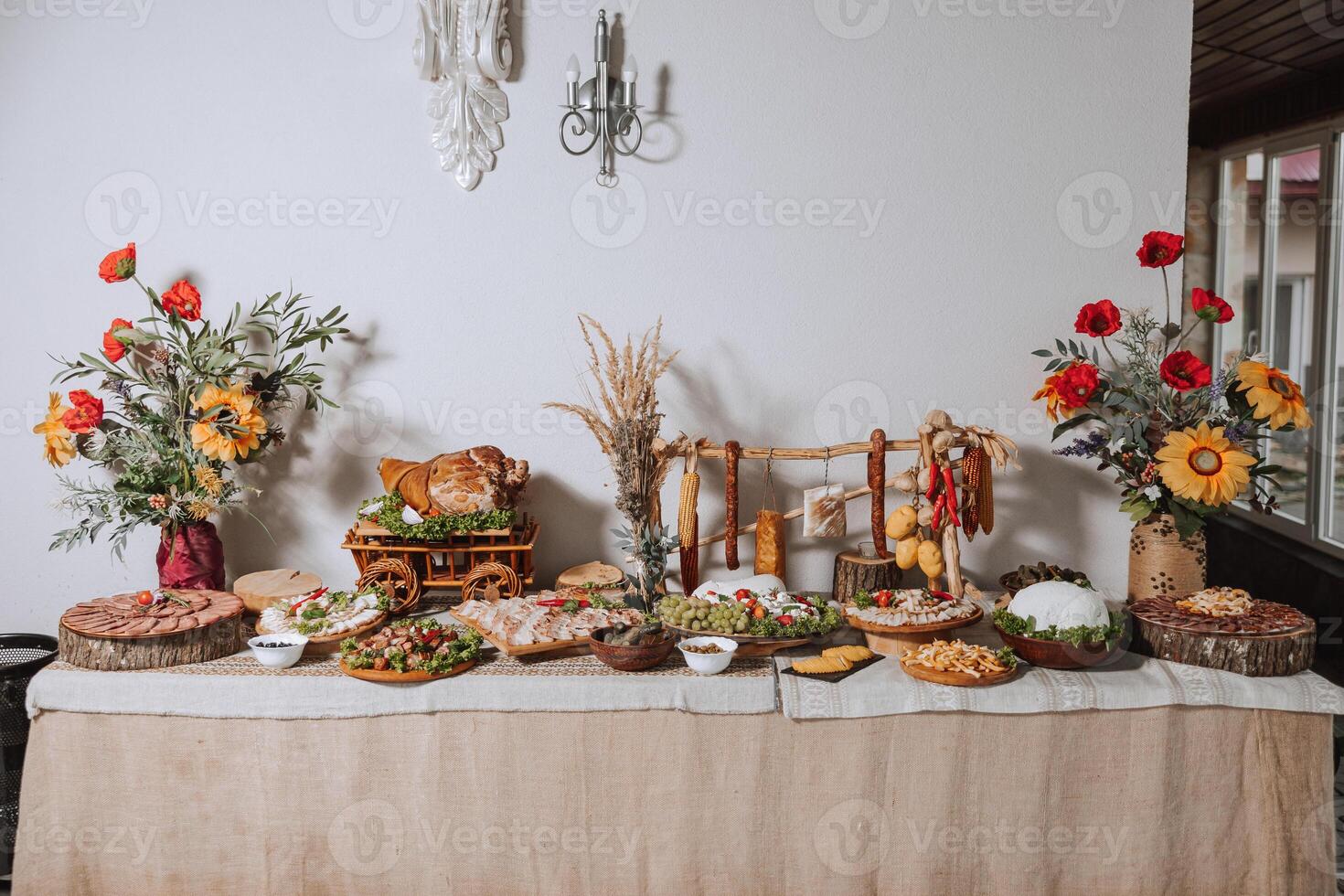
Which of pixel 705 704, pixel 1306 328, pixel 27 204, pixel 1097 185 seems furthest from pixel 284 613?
pixel 1306 328

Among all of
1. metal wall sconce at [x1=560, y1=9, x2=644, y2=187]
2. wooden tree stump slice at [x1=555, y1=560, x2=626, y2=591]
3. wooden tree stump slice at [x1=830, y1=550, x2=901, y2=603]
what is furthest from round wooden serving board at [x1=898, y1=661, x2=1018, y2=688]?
metal wall sconce at [x1=560, y1=9, x2=644, y2=187]

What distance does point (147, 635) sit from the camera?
2637mm

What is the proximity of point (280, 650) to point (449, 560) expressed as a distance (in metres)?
0.63

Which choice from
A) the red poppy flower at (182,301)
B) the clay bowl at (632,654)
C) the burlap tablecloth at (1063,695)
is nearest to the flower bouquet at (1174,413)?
the burlap tablecloth at (1063,695)

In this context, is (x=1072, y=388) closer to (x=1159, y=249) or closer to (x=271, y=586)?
(x=1159, y=249)

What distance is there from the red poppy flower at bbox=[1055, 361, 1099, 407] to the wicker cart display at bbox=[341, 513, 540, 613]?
1733 mm

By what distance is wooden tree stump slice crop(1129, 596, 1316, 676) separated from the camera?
100 inches

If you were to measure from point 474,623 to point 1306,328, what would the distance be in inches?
225

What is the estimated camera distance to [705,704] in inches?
99.7

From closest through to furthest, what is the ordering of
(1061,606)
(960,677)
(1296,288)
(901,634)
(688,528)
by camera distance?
(960,677)
(1061,606)
(901,634)
(688,528)
(1296,288)

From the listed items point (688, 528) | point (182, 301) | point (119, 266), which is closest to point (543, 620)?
point (688, 528)

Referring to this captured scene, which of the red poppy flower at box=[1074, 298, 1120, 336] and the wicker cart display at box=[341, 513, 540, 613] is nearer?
the red poppy flower at box=[1074, 298, 1120, 336]

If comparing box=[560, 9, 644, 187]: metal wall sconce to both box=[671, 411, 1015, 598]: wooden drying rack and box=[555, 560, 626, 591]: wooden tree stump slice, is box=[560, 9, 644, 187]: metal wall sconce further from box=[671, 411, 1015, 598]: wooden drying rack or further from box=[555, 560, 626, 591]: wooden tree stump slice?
box=[555, 560, 626, 591]: wooden tree stump slice

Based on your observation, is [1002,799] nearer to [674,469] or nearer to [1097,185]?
[674,469]
